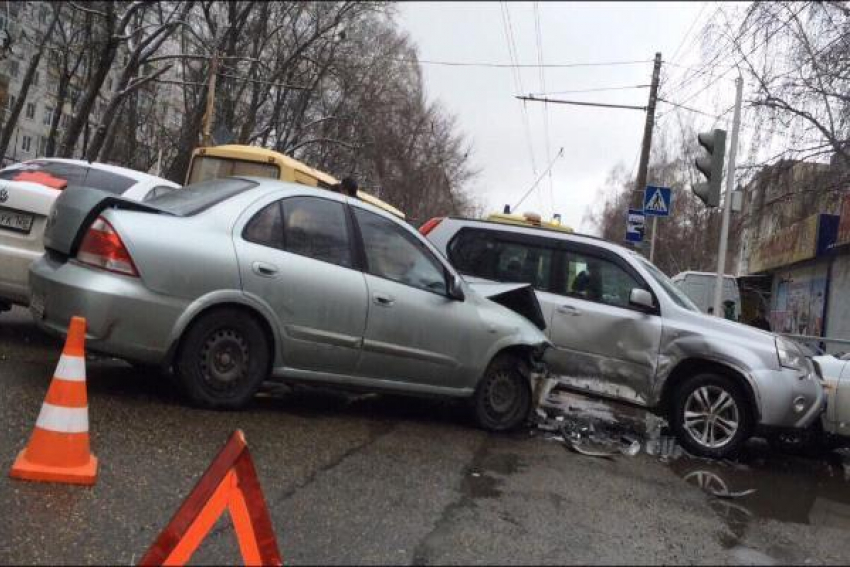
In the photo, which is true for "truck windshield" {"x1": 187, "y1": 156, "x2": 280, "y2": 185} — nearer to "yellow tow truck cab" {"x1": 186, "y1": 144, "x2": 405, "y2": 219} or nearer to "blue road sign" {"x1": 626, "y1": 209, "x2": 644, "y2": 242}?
"yellow tow truck cab" {"x1": 186, "y1": 144, "x2": 405, "y2": 219}

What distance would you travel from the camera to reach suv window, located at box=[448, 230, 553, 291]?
320 inches

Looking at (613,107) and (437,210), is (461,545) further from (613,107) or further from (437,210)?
(437,210)

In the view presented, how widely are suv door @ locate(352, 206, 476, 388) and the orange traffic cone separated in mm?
2254

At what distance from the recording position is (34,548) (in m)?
3.36

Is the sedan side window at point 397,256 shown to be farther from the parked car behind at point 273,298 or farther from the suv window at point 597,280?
the suv window at point 597,280

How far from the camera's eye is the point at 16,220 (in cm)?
688

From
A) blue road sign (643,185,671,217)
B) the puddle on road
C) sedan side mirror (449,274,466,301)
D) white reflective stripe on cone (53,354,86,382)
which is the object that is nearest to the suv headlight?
the puddle on road

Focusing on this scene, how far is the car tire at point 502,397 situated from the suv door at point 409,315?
0.28 m

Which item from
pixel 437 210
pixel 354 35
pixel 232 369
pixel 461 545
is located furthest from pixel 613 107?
pixel 437 210

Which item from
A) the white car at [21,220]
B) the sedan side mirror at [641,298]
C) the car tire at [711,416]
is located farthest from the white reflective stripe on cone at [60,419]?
the car tire at [711,416]

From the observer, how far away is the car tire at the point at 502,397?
6691 millimetres

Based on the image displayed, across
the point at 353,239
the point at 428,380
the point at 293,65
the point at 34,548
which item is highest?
the point at 293,65

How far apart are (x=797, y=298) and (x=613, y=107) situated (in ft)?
29.4

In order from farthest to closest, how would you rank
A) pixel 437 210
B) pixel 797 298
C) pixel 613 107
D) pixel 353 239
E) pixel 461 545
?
pixel 437 210 < pixel 797 298 < pixel 613 107 < pixel 353 239 < pixel 461 545
